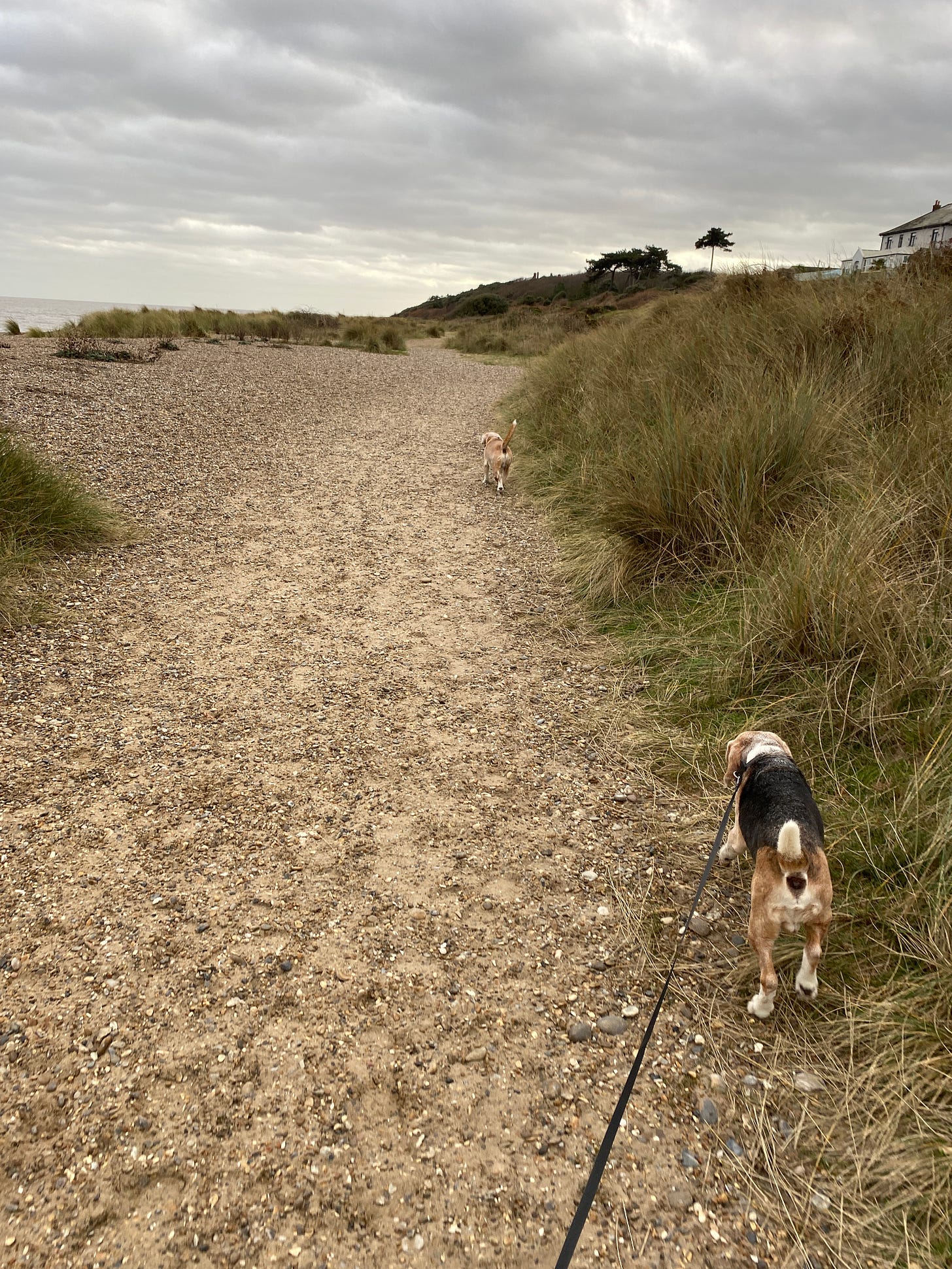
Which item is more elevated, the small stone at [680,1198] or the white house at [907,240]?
the white house at [907,240]

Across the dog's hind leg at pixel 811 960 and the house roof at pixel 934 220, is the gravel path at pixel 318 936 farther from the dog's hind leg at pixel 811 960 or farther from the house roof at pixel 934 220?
the house roof at pixel 934 220

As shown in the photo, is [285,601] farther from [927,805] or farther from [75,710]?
[927,805]

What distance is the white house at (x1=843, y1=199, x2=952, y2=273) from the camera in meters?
8.80

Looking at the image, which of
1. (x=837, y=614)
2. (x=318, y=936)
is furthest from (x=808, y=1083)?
(x=837, y=614)

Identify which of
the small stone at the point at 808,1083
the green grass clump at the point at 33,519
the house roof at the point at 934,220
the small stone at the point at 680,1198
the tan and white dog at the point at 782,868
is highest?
the house roof at the point at 934,220

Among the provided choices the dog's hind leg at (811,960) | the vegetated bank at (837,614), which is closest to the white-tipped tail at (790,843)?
the dog's hind leg at (811,960)

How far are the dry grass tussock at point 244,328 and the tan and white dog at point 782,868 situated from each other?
18.9 metres

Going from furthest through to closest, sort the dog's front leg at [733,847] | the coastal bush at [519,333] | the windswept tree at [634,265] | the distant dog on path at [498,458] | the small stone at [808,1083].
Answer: the windswept tree at [634,265]
the coastal bush at [519,333]
the distant dog on path at [498,458]
the dog's front leg at [733,847]
the small stone at [808,1083]

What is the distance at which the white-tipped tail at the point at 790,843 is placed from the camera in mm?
1832

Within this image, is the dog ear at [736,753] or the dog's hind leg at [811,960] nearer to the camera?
the dog's hind leg at [811,960]

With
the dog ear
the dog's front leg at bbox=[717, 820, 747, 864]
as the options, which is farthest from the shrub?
the dog's front leg at bbox=[717, 820, 747, 864]

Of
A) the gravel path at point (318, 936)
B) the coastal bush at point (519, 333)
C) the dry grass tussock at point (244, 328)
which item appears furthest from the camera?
the coastal bush at point (519, 333)

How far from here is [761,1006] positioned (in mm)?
2102

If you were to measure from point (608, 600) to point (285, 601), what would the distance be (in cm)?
233
